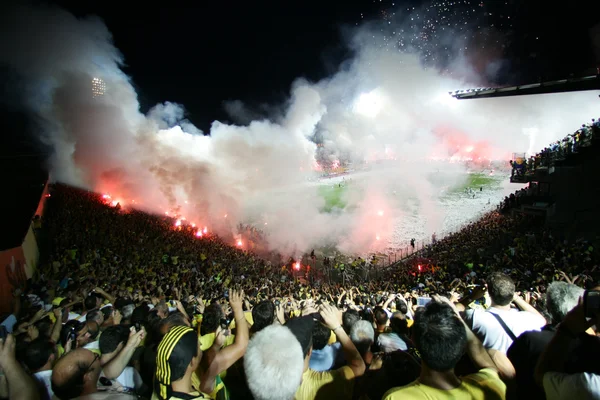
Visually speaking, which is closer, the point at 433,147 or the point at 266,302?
the point at 266,302

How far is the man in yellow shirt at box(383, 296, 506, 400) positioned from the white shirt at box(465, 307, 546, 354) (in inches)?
41.2

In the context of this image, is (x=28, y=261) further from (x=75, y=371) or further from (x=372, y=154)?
(x=372, y=154)

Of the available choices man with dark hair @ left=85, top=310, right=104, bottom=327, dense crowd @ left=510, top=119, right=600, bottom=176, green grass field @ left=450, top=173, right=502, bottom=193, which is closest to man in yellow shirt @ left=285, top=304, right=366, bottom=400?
man with dark hair @ left=85, top=310, right=104, bottom=327

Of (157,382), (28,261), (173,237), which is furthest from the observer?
(173,237)

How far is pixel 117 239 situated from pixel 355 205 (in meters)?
27.0

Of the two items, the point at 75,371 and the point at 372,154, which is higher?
the point at 372,154

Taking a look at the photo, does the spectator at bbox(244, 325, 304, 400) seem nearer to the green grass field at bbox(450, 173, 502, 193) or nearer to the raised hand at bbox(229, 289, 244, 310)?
the raised hand at bbox(229, 289, 244, 310)

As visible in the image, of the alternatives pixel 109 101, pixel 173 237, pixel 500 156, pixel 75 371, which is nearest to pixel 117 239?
pixel 173 237

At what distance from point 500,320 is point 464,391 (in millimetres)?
1395

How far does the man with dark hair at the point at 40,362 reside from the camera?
277cm

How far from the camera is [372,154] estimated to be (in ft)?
160

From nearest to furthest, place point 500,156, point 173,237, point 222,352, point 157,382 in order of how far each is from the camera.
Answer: point 157,382 < point 222,352 < point 173,237 < point 500,156

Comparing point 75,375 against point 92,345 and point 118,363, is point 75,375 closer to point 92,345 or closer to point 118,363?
point 118,363

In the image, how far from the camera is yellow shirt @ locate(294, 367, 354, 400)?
2221 millimetres
